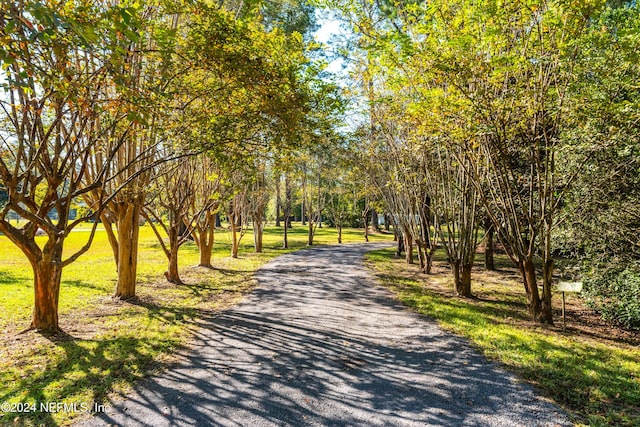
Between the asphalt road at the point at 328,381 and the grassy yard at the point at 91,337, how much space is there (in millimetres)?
569

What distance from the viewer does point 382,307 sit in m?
9.48

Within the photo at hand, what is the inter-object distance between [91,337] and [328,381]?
496 cm

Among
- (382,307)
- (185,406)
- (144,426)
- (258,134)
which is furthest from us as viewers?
(382,307)

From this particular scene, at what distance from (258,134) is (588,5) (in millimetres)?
6563

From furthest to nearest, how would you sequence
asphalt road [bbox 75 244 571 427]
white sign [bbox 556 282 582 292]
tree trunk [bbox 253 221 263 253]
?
1. tree trunk [bbox 253 221 263 253]
2. white sign [bbox 556 282 582 292]
3. asphalt road [bbox 75 244 571 427]

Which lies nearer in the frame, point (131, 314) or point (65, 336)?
point (65, 336)

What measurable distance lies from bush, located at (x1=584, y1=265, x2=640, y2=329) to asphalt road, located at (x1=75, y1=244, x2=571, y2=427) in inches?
169

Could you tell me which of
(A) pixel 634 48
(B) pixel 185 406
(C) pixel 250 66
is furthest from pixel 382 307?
(A) pixel 634 48

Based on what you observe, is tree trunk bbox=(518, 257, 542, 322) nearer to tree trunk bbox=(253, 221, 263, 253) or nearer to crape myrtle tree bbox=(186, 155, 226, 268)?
crape myrtle tree bbox=(186, 155, 226, 268)

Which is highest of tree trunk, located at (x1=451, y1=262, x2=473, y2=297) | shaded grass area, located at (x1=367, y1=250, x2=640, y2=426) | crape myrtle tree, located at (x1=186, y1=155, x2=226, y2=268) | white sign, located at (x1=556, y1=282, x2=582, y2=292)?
crape myrtle tree, located at (x1=186, y1=155, x2=226, y2=268)

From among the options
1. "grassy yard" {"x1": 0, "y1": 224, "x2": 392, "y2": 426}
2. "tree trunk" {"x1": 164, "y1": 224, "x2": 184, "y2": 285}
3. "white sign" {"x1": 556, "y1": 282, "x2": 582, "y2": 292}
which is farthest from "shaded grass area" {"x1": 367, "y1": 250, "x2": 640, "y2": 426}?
"tree trunk" {"x1": 164, "y1": 224, "x2": 184, "y2": 285}

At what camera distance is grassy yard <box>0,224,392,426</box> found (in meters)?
4.61

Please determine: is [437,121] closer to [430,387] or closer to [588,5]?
[588,5]

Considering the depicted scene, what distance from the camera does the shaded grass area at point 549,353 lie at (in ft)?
14.9
